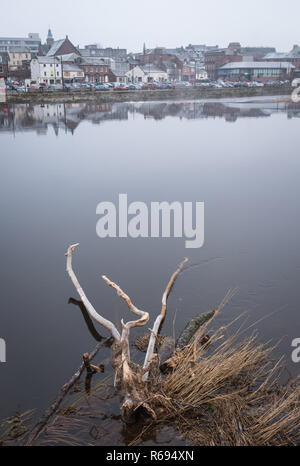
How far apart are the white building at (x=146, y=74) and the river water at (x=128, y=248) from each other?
7095cm

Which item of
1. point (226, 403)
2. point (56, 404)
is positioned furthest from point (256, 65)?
point (56, 404)

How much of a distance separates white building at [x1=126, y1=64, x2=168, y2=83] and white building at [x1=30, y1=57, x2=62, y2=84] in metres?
18.6

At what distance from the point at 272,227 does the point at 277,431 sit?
25.2 feet

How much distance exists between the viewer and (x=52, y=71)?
76.5 m

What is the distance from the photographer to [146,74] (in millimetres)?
93438

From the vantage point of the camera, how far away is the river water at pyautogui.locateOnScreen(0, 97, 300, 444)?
23.2 feet

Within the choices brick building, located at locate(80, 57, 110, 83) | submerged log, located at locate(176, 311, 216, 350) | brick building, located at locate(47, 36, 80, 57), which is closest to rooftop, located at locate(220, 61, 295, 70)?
brick building, located at locate(80, 57, 110, 83)

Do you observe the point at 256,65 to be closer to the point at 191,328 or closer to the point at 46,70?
the point at 46,70

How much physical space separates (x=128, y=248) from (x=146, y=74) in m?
90.1

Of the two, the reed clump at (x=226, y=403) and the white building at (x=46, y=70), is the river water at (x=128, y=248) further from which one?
the white building at (x=46, y=70)

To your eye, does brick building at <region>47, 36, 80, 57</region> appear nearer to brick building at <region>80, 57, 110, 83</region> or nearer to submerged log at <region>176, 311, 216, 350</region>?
brick building at <region>80, 57, 110, 83</region>

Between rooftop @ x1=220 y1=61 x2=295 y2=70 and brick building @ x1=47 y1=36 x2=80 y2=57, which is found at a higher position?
brick building @ x1=47 y1=36 x2=80 y2=57

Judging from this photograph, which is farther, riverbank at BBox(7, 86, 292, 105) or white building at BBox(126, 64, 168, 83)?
white building at BBox(126, 64, 168, 83)
